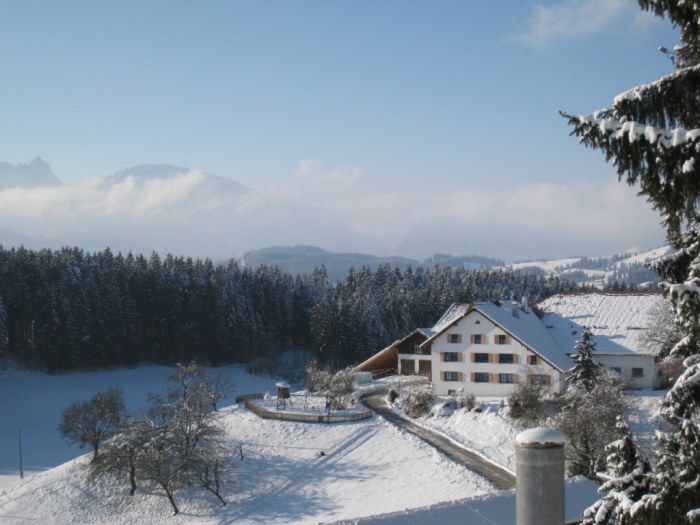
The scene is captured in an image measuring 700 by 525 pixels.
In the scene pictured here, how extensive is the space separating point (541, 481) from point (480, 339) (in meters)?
43.5

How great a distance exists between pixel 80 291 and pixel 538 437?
79927 mm

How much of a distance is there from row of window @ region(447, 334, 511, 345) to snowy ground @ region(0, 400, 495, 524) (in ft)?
32.9

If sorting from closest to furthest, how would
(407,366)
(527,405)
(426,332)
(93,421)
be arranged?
(527,405) → (93,421) → (407,366) → (426,332)

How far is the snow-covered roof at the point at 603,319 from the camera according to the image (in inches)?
1895

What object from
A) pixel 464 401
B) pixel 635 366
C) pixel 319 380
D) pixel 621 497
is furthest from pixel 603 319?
pixel 621 497

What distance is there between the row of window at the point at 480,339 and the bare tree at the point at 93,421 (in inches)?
962

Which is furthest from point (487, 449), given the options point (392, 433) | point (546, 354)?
point (546, 354)

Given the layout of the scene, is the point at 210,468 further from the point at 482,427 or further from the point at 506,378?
the point at 506,378

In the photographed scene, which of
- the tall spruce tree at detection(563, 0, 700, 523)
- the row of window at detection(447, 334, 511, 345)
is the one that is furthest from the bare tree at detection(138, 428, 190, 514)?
the tall spruce tree at detection(563, 0, 700, 523)

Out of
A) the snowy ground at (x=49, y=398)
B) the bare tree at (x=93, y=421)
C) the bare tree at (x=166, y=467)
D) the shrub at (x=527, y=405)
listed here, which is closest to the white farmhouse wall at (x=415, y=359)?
the snowy ground at (x=49, y=398)

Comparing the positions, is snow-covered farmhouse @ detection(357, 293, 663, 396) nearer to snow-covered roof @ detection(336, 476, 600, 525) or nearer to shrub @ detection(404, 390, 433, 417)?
shrub @ detection(404, 390, 433, 417)

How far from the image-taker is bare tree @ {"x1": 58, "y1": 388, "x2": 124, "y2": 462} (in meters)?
44.0

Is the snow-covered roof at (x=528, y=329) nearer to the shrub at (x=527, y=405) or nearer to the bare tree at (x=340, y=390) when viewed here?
the shrub at (x=527, y=405)

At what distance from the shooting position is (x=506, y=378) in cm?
4875
